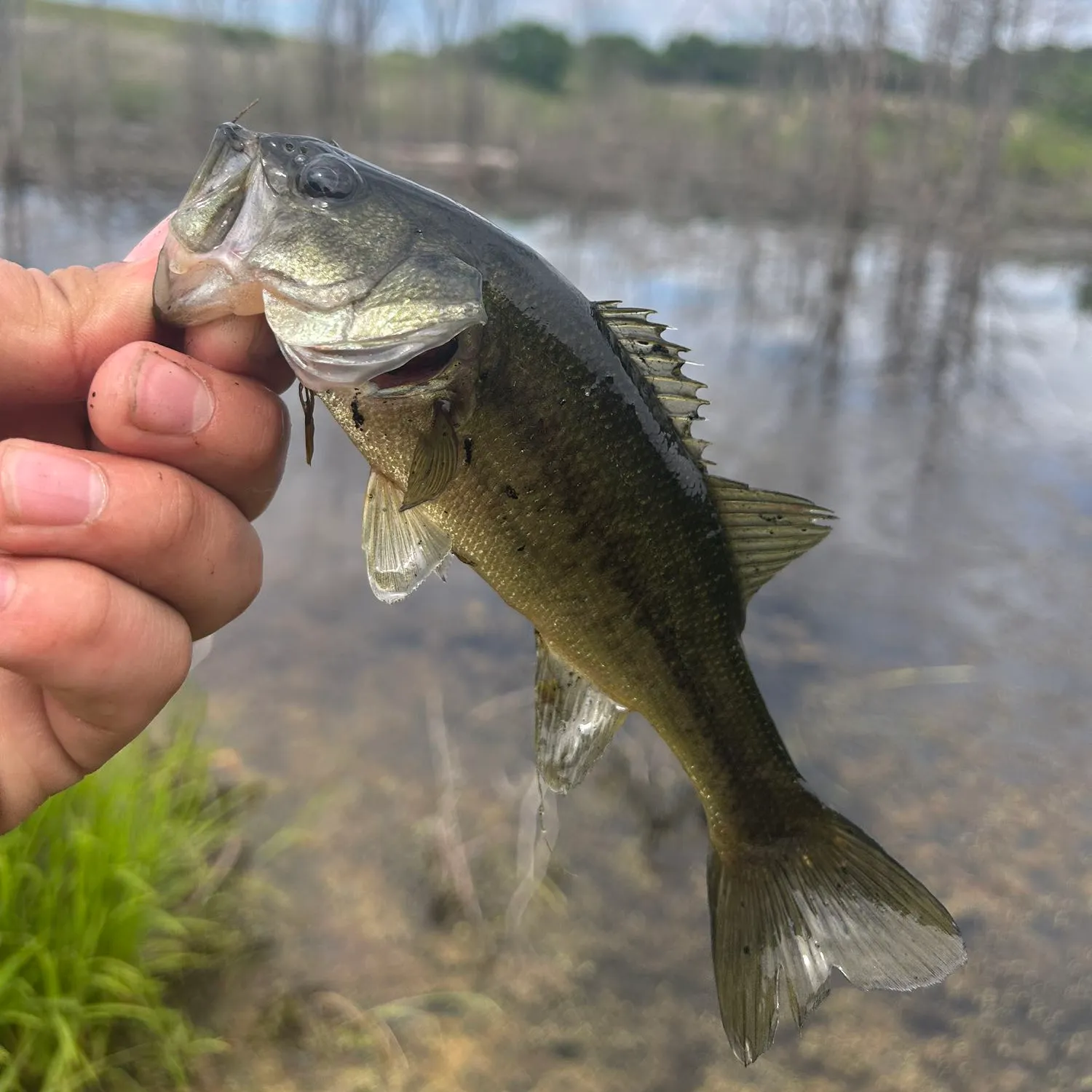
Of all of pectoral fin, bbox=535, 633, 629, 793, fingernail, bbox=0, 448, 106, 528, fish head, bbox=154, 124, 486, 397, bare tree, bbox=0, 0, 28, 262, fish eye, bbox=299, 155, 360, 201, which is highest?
bare tree, bbox=0, 0, 28, 262

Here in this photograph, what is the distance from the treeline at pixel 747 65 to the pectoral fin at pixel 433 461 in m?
20.8

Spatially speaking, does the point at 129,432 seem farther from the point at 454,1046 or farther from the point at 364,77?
the point at 364,77

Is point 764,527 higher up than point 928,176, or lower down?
lower down

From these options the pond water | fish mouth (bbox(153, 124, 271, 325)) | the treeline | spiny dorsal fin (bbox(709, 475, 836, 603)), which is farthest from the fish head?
the treeline

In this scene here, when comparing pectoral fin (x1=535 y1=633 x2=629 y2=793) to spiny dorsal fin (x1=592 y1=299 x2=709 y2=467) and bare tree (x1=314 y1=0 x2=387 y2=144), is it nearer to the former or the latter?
spiny dorsal fin (x1=592 y1=299 x2=709 y2=467)

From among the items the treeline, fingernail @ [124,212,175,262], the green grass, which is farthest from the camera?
the treeline

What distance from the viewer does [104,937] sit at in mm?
3260

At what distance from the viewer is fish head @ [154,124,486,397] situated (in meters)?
1.57

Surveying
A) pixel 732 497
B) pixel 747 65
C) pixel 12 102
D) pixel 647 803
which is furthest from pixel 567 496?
pixel 747 65

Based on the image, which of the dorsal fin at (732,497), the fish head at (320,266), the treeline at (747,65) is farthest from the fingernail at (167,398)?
the treeline at (747,65)

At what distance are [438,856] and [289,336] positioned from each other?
3511mm

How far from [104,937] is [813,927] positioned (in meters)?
2.59

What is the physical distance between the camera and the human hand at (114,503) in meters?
1.60

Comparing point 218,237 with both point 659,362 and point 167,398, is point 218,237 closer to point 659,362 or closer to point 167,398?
point 167,398
